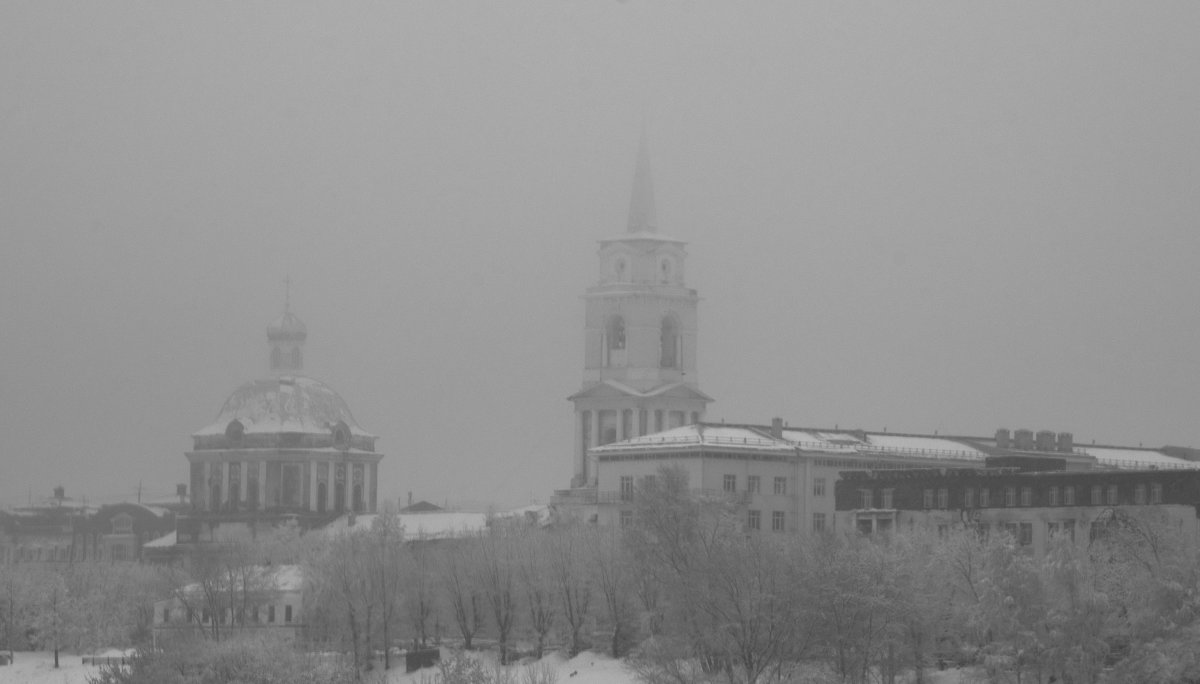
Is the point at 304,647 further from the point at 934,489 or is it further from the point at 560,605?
the point at 934,489

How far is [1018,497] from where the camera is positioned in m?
146

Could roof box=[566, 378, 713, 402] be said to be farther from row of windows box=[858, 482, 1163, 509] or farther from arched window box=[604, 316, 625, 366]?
row of windows box=[858, 482, 1163, 509]

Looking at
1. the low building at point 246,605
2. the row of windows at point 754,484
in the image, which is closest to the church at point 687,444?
the row of windows at point 754,484

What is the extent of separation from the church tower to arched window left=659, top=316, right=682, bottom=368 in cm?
6

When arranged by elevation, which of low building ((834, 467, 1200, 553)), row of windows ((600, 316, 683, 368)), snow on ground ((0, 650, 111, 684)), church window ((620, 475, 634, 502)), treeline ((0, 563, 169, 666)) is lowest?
snow on ground ((0, 650, 111, 684))

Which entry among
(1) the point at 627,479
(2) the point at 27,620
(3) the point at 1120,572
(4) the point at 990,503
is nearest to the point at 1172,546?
(3) the point at 1120,572

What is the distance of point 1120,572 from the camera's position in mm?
124125

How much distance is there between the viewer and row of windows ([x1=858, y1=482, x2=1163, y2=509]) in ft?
463

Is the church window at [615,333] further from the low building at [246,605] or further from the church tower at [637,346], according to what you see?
the low building at [246,605]

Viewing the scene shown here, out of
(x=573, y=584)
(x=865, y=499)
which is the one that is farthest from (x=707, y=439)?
(x=573, y=584)

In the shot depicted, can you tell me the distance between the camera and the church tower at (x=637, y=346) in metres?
192

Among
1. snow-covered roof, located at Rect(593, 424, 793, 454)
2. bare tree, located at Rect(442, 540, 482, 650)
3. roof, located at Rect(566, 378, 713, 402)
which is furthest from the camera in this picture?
roof, located at Rect(566, 378, 713, 402)

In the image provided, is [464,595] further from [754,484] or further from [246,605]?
[754,484]

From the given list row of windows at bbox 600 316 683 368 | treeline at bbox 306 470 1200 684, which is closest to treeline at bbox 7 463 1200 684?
treeline at bbox 306 470 1200 684
